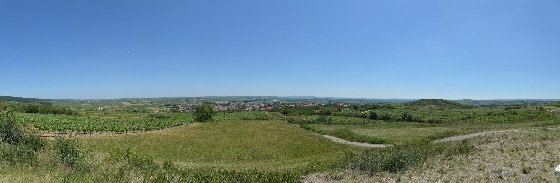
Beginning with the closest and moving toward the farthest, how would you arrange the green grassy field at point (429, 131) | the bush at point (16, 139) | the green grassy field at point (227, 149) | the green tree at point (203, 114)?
the bush at point (16, 139) < the green grassy field at point (227, 149) < the green grassy field at point (429, 131) < the green tree at point (203, 114)

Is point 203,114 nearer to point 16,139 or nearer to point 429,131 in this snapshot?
point 429,131

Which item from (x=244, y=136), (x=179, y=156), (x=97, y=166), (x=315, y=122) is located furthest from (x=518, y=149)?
(x=315, y=122)

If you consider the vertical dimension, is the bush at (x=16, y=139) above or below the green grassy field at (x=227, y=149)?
above

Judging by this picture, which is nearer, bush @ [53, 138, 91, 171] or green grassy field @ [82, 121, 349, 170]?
bush @ [53, 138, 91, 171]

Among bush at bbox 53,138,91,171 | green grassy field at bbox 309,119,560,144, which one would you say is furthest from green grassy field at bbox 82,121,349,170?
green grassy field at bbox 309,119,560,144

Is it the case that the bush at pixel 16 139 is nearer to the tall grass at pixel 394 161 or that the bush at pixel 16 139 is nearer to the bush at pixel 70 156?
the bush at pixel 70 156

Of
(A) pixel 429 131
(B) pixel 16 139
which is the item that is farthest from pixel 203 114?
(B) pixel 16 139

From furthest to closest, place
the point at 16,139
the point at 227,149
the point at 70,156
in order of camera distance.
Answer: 1. the point at 227,149
2. the point at 16,139
3. the point at 70,156

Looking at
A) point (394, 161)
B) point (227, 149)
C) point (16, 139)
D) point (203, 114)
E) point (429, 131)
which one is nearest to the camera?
point (394, 161)

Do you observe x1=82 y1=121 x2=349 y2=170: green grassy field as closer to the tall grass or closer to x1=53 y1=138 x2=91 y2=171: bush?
the tall grass

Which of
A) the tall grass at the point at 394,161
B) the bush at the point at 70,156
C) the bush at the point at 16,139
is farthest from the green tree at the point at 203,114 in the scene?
the tall grass at the point at 394,161

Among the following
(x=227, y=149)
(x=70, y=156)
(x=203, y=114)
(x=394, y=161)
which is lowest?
(x=227, y=149)

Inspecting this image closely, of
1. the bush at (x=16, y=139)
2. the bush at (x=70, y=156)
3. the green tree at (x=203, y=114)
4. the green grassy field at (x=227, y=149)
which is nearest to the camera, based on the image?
the bush at (x=70, y=156)

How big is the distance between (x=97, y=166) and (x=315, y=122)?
75.7m
